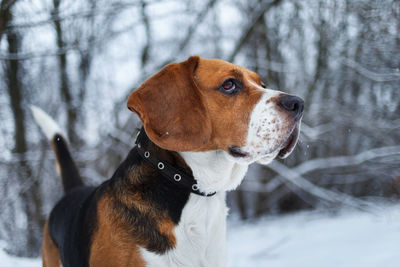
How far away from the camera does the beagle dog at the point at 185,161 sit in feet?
5.74

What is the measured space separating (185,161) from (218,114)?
0.33 metres

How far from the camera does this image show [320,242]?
14.3 ft

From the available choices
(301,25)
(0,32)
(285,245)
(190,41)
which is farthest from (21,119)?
(301,25)

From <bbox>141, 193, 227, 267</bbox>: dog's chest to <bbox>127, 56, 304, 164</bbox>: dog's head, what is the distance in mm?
344

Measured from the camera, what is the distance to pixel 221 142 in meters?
1.83

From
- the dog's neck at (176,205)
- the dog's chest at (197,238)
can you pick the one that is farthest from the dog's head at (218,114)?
the dog's chest at (197,238)

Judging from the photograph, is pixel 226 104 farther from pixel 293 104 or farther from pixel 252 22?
pixel 252 22

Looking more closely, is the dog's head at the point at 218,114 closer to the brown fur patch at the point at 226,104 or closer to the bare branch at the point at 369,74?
the brown fur patch at the point at 226,104

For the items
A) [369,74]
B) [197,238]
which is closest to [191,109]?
[197,238]

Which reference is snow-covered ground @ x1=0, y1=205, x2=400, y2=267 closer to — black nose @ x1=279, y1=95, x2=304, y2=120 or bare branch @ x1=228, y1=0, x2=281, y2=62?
black nose @ x1=279, y1=95, x2=304, y2=120

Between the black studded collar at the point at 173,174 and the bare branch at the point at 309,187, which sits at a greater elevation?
the black studded collar at the point at 173,174

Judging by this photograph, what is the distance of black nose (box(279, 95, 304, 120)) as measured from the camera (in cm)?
170

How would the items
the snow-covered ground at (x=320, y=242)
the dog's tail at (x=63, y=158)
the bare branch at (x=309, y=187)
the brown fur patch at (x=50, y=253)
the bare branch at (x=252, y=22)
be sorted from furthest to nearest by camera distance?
the bare branch at (x=252, y=22) → the bare branch at (x=309, y=187) → the snow-covered ground at (x=320, y=242) → the dog's tail at (x=63, y=158) → the brown fur patch at (x=50, y=253)

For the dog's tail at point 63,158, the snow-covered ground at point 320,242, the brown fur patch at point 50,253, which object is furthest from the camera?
the snow-covered ground at point 320,242
